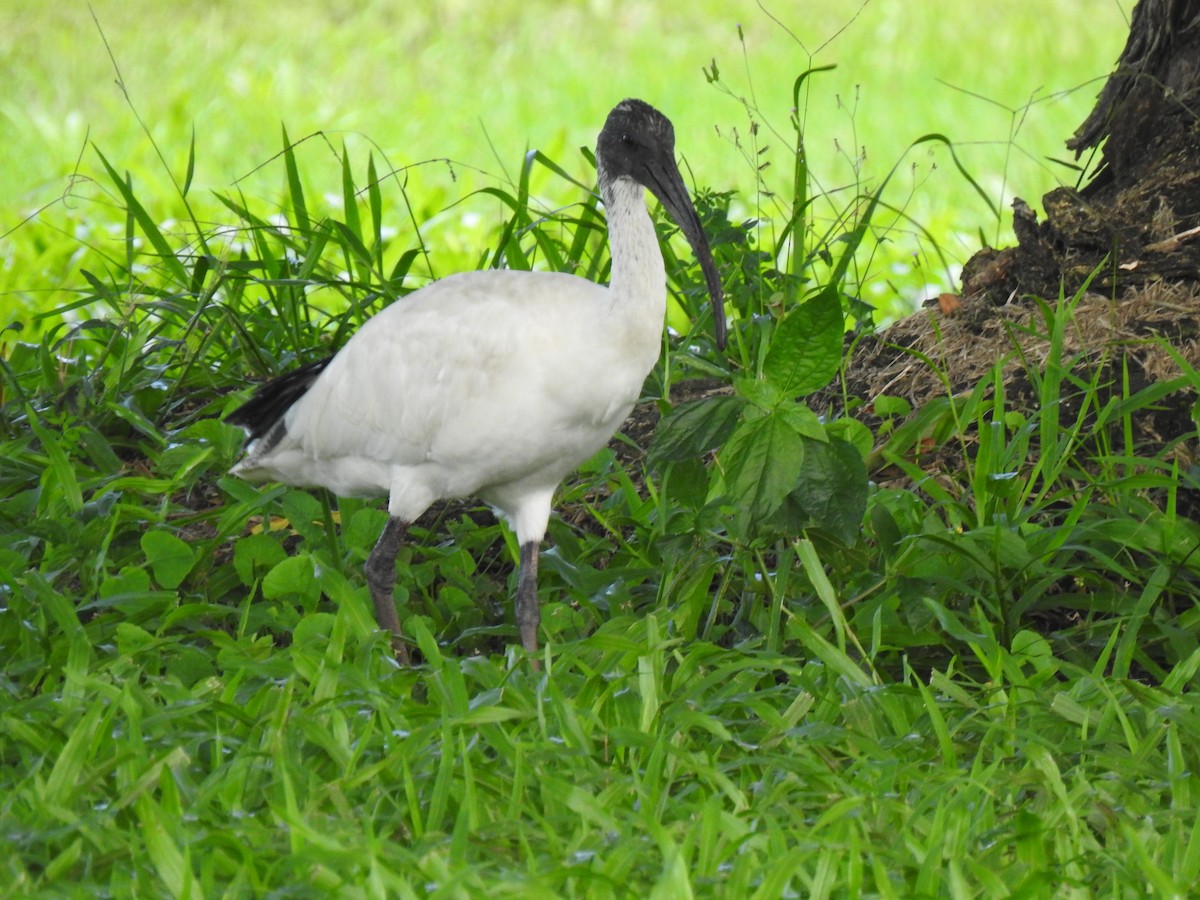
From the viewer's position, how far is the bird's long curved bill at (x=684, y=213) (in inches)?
153

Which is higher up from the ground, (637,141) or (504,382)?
(637,141)

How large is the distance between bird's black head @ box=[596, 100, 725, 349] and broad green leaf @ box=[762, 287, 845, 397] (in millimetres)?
415

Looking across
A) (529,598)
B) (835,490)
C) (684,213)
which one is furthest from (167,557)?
(835,490)

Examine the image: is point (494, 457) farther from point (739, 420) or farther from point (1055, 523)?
point (1055, 523)

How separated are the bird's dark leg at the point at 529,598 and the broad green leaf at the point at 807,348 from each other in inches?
36.5

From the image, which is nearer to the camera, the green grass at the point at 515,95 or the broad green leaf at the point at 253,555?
the broad green leaf at the point at 253,555

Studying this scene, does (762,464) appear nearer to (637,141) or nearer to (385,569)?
(637,141)

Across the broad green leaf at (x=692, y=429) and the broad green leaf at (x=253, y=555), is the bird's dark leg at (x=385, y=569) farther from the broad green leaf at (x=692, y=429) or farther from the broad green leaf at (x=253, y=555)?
the broad green leaf at (x=692, y=429)

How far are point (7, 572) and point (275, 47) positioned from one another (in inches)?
313

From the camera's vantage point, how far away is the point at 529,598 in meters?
Answer: 4.07

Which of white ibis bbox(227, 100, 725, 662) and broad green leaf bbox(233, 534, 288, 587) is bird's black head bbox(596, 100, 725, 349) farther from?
broad green leaf bbox(233, 534, 288, 587)

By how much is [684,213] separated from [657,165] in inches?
5.3

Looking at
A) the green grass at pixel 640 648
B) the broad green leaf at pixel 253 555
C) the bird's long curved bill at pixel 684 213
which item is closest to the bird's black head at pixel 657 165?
the bird's long curved bill at pixel 684 213

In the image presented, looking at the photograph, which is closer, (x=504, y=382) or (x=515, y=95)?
(x=504, y=382)
